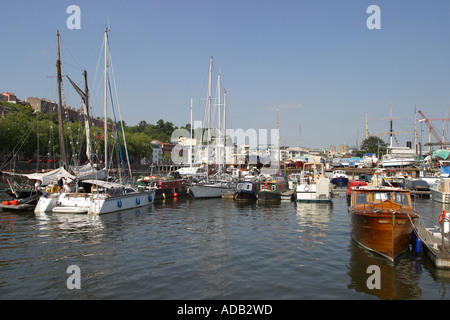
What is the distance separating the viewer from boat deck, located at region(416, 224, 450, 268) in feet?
47.4

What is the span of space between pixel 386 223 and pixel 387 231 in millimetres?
409

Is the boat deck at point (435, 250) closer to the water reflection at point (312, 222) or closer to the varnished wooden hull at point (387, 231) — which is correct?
the varnished wooden hull at point (387, 231)

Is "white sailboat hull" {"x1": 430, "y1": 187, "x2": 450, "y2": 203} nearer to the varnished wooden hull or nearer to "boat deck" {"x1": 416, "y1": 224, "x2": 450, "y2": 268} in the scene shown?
"boat deck" {"x1": 416, "y1": 224, "x2": 450, "y2": 268}

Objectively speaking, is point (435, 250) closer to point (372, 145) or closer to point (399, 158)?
point (399, 158)

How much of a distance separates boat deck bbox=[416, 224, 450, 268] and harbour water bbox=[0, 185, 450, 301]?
39 centimetres

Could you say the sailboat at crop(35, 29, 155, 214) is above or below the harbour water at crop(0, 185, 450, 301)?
above

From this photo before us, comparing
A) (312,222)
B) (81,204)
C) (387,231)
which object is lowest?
(312,222)

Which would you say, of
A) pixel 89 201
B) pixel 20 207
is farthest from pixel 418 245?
pixel 20 207

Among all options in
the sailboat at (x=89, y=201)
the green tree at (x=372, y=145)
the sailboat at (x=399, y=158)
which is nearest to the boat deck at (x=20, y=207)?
the sailboat at (x=89, y=201)

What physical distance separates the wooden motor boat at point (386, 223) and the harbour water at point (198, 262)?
0.63 metres

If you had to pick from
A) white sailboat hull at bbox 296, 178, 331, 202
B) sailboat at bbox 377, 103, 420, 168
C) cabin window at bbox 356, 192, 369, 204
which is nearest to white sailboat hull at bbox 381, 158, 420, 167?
sailboat at bbox 377, 103, 420, 168

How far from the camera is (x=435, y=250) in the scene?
15.2 metres

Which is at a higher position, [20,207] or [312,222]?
[20,207]
